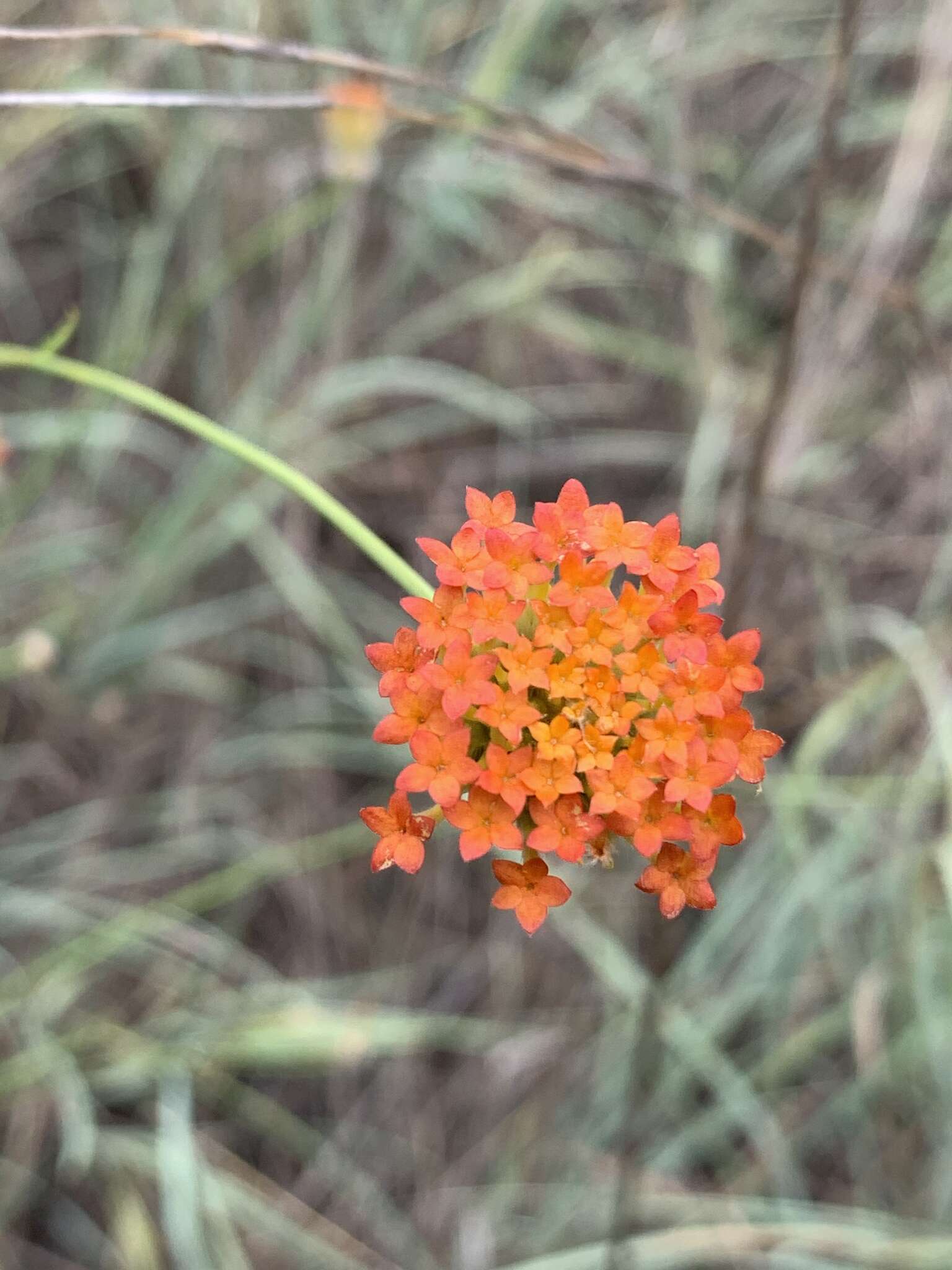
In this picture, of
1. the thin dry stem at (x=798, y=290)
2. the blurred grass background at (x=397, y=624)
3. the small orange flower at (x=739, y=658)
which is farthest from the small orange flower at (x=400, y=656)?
the blurred grass background at (x=397, y=624)

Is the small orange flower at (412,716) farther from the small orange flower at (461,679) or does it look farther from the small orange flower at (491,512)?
the small orange flower at (491,512)

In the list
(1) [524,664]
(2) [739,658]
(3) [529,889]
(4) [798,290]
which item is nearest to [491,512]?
(1) [524,664]

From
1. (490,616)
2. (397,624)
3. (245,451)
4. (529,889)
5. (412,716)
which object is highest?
(397,624)

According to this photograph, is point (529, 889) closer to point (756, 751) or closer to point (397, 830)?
point (397, 830)

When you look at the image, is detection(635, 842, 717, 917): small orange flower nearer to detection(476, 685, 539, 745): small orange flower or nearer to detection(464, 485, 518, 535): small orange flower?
detection(476, 685, 539, 745): small orange flower

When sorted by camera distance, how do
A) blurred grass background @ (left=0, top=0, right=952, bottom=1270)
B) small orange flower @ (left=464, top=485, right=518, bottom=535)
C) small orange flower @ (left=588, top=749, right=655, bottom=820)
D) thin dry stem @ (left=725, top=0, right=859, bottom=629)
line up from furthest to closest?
blurred grass background @ (left=0, top=0, right=952, bottom=1270), thin dry stem @ (left=725, top=0, right=859, bottom=629), small orange flower @ (left=464, top=485, right=518, bottom=535), small orange flower @ (left=588, top=749, right=655, bottom=820)

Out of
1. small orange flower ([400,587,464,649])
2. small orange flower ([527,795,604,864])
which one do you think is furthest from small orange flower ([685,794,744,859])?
small orange flower ([400,587,464,649])
